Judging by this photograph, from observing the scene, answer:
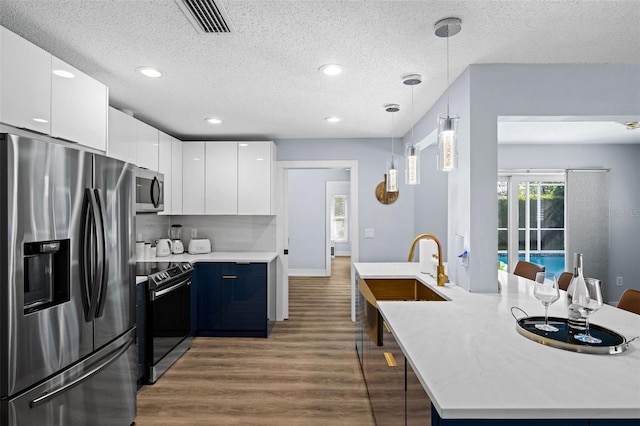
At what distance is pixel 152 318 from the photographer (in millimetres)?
3105

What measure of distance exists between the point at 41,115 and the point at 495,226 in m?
2.67

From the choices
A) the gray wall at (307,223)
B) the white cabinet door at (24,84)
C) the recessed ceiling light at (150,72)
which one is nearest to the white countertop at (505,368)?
the white cabinet door at (24,84)

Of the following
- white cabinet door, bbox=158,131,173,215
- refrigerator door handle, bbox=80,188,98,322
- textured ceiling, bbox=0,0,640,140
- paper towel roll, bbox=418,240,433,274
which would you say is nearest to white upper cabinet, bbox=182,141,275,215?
white cabinet door, bbox=158,131,173,215

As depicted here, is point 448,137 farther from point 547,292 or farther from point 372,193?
point 372,193

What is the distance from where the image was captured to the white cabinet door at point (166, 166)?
13.1 ft

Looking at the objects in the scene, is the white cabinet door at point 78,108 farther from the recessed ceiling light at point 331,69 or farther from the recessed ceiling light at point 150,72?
the recessed ceiling light at point 331,69

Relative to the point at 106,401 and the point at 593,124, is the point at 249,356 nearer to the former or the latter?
the point at 106,401

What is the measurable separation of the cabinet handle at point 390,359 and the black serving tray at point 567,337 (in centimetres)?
56

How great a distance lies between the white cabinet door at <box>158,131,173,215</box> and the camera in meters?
3.99

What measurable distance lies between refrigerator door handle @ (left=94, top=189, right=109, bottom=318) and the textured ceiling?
0.89m

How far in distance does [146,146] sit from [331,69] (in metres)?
2.12

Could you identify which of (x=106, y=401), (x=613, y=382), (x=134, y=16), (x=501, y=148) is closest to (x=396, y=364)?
(x=613, y=382)

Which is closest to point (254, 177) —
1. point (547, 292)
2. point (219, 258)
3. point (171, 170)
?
point (171, 170)

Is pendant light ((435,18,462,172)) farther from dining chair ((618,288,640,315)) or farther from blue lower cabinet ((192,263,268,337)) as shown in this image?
blue lower cabinet ((192,263,268,337))
